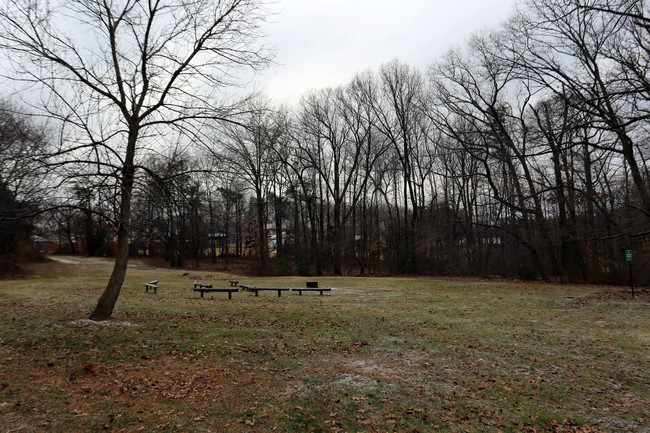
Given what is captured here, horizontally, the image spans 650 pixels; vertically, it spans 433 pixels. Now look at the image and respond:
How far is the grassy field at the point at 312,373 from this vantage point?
14.2ft

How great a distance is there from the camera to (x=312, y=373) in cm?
587

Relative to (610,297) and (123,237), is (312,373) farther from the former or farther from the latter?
(610,297)

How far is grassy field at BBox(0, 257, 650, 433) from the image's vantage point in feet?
14.2

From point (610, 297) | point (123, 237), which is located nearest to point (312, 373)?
point (123, 237)

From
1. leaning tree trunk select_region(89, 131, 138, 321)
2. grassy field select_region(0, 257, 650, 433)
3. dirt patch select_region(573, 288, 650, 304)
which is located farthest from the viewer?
dirt patch select_region(573, 288, 650, 304)

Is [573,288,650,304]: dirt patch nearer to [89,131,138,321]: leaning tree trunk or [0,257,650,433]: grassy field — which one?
[0,257,650,433]: grassy field

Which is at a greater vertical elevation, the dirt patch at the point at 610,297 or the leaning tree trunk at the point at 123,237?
the leaning tree trunk at the point at 123,237

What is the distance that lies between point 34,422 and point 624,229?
80.1 ft

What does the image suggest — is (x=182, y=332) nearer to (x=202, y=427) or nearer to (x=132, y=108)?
(x=202, y=427)

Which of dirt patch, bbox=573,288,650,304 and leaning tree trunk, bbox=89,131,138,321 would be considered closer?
leaning tree trunk, bbox=89,131,138,321

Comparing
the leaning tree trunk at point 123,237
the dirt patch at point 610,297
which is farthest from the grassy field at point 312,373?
the dirt patch at point 610,297

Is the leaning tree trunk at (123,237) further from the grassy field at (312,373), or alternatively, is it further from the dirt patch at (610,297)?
the dirt patch at (610,297)

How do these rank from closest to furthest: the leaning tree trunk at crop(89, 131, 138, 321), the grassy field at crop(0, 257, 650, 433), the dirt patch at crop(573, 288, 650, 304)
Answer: the grassy field at crop(0, 257, 650, 433) → the leaning tree trunk at crop(89, 131, 138, 321) → the dirt patch at crop(573, 288, 650, 304)

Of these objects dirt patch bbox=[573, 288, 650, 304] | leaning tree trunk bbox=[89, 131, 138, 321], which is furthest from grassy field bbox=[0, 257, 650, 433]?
dirt patch bbox=[573, 288, 650, 304]
